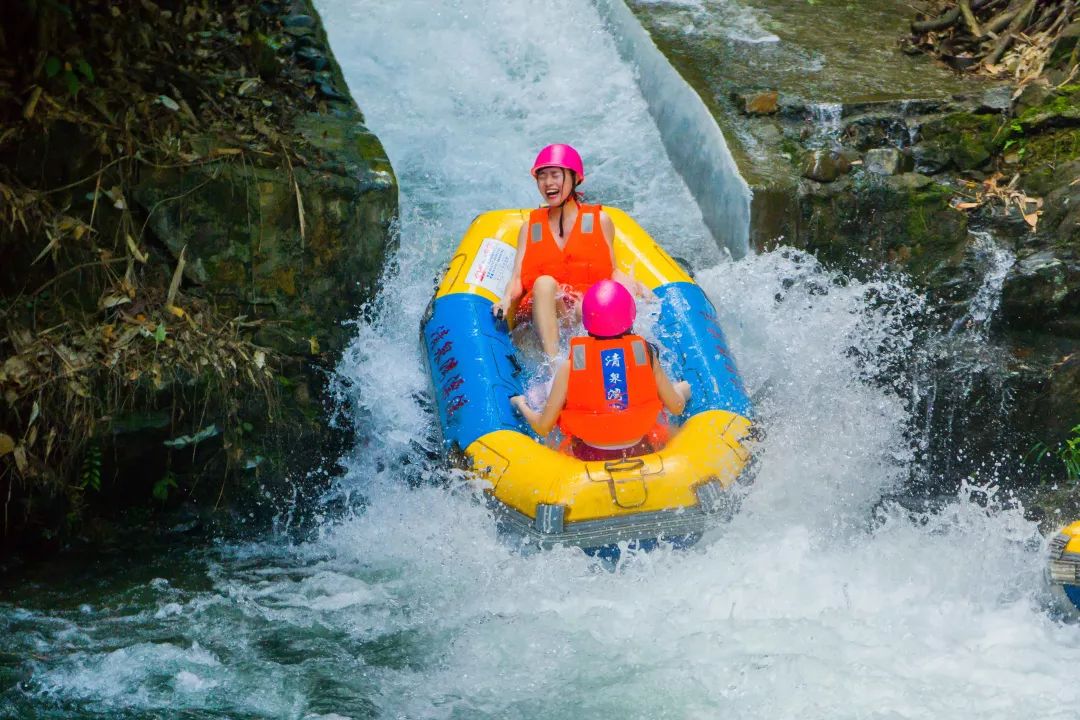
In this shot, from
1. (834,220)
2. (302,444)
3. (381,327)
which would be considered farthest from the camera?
(834,220)

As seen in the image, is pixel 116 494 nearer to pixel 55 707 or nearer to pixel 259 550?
pixel 259 550

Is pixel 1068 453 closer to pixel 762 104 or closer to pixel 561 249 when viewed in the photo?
pixel 561 249

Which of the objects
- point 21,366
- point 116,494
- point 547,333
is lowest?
point 116,494

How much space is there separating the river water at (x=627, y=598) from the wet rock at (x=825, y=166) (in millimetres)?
551

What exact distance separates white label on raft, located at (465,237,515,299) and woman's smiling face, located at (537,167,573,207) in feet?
1.60

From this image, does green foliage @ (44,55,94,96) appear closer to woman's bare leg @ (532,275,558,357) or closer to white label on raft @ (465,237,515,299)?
white label on raft @ (465,237,515,299)

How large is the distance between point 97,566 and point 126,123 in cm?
192

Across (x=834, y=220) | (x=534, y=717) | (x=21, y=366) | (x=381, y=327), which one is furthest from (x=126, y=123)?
(x=834, y=220)

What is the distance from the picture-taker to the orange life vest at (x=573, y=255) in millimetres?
5781

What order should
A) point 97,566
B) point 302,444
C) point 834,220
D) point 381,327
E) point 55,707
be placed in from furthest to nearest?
point 834,220 < point 381,327 < point 302,444 < point 97,566 < point 55,707

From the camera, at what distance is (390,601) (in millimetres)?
4516

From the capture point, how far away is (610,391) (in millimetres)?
4758

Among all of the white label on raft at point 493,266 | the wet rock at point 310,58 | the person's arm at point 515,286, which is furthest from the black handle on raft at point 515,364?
the wet rock at point 310,58

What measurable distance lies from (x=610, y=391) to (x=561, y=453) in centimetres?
35
